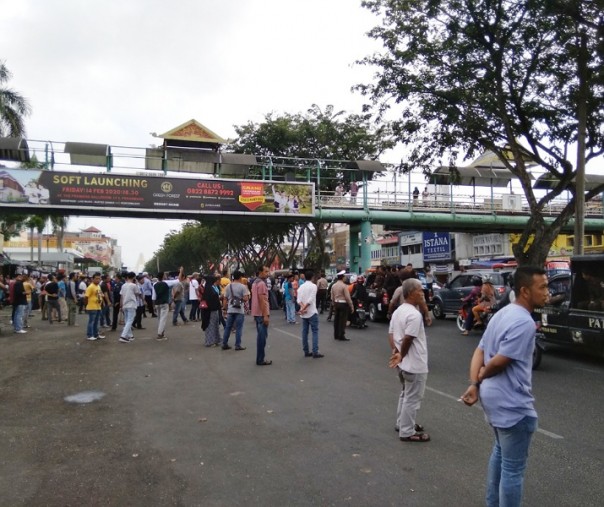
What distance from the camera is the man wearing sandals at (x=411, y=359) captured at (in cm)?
539

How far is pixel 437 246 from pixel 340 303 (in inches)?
1565

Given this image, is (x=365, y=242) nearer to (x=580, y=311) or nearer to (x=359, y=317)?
(x=359, y=317)

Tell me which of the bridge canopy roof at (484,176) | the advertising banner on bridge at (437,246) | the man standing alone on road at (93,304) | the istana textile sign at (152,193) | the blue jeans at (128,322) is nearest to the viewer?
the blue jeans at (128,322)

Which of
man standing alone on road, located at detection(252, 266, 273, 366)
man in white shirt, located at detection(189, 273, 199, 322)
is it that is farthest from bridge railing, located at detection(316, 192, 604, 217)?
man standing alone on road, located at detection(252, 266, 273, 366)

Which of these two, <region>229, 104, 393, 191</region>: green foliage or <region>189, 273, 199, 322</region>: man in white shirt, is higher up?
<region>229, 104, 393, 191</region>: green foliage

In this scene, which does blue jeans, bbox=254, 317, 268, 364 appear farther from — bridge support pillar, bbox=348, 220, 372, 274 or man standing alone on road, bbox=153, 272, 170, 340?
bridge support pillar, bbox=348, 220, 372, 274

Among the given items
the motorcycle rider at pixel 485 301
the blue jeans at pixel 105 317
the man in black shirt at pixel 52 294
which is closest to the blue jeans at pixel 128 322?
the blue jeans at pixel 105 317

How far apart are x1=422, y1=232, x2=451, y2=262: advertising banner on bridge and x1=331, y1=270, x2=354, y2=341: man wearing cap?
37.8 m

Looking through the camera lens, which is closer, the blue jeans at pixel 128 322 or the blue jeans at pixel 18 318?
the blue jeans at pixel 128 322

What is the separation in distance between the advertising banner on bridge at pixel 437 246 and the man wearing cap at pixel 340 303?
3782cm

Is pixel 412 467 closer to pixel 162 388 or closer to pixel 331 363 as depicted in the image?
pixel 162 388

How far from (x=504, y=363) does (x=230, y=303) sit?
8584 mm

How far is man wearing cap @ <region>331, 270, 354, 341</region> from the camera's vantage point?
12.9 metres

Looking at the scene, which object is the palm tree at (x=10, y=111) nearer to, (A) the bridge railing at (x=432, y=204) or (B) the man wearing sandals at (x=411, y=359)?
(A) the bridge railing at (x=432, y=204)
